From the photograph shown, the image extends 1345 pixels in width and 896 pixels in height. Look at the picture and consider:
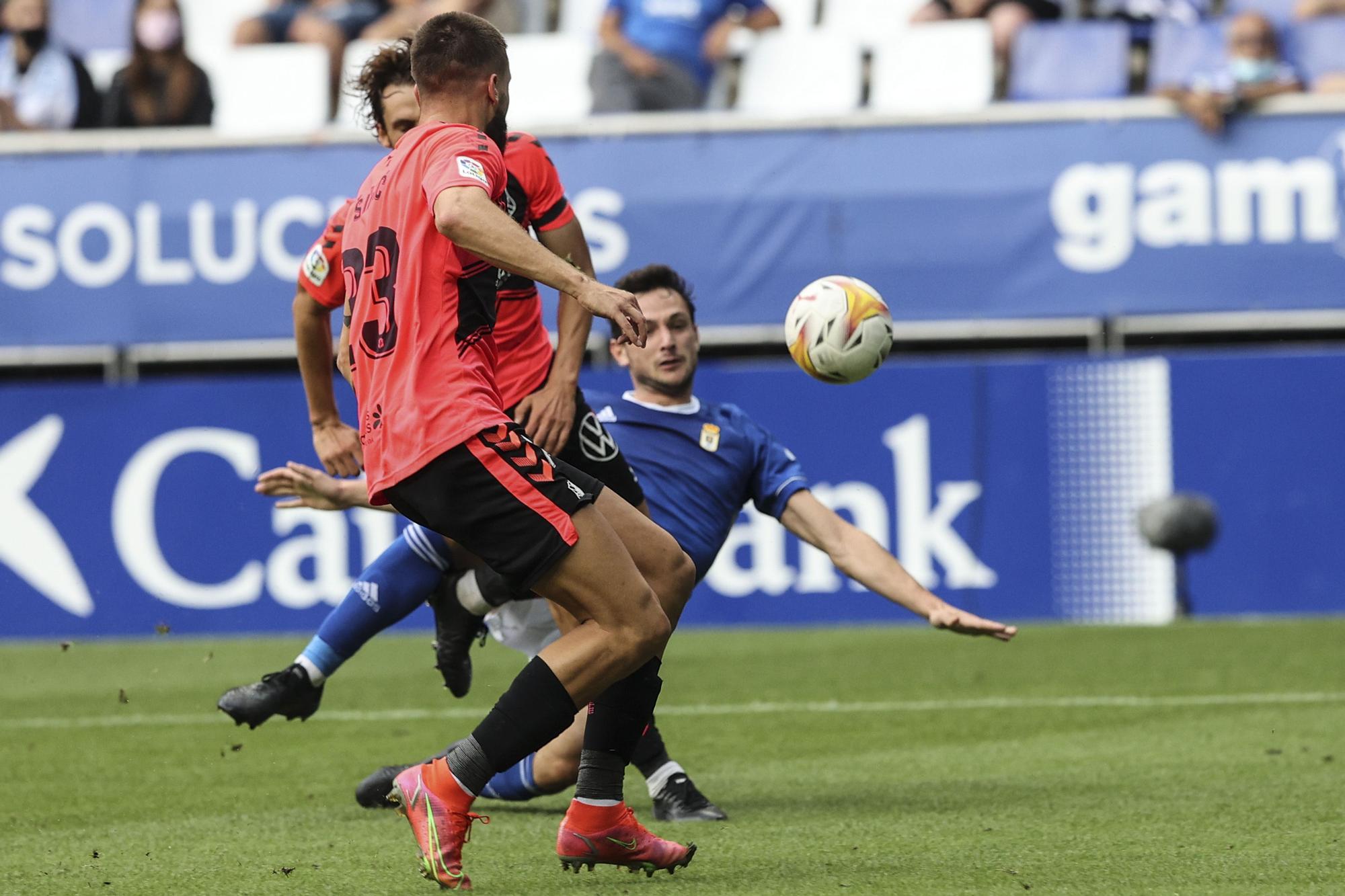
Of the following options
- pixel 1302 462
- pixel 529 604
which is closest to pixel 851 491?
pixel 1302 462

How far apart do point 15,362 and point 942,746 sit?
8064 mm

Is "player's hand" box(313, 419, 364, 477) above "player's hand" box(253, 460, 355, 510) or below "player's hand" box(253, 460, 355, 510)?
above

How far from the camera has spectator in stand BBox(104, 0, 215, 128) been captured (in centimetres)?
1334

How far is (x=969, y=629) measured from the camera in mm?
4961

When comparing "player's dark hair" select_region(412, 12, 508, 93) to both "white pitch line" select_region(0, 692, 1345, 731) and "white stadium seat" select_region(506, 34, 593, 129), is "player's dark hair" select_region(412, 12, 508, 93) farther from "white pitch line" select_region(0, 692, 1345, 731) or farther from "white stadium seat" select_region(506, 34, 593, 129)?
"white stadium seat" select_region(506, 34, 593, 129)

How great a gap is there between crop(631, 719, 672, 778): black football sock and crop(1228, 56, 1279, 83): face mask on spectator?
813cm

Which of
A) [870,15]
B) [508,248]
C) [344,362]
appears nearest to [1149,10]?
[870,15]

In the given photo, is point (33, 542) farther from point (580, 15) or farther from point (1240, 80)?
point (1240, 80)

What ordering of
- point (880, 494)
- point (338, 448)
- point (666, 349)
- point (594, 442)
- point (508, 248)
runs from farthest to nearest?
point (880, 494) → point (666, 349) → point (338, 448) → point (594, 442) → point (508, 248)

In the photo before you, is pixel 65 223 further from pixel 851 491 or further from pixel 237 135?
pixel 851 491

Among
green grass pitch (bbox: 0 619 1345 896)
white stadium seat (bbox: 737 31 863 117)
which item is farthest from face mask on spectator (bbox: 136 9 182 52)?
A: green grass pitch (bbox: 0 619 1345 896)

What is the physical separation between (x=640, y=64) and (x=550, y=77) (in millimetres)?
854

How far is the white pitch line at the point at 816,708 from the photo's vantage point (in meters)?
8.14

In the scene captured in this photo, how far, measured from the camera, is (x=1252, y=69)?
12.5 meters
